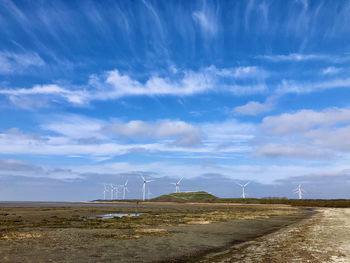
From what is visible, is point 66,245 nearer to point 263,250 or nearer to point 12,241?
point 12,241

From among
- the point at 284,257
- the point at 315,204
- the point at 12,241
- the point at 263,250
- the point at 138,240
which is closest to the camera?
the point at 284,257

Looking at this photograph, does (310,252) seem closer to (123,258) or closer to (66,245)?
(123,258)

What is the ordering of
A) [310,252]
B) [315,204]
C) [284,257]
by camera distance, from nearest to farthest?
[284,257], [310,252], [315,204]

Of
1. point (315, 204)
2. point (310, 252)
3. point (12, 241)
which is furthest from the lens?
point (315, 204)

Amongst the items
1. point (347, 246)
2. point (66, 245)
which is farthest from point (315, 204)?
point (66, 245)

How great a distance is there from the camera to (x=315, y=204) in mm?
133250

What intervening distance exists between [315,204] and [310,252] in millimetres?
130450

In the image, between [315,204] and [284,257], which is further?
[315,204]

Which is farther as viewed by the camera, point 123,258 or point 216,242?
point 216,242

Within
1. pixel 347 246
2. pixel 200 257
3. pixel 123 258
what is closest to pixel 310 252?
pixel 347 246

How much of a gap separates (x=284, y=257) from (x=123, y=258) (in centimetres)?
913

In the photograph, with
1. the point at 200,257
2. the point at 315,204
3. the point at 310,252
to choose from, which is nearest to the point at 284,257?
the point at 310,252

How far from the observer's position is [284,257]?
16.6 meters

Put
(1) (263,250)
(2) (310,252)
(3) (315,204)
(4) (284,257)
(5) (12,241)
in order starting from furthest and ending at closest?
(3) (315,204) → (5) (12,241) → (1) (263,250) → (2) (310,252) → (4) (284,257)
